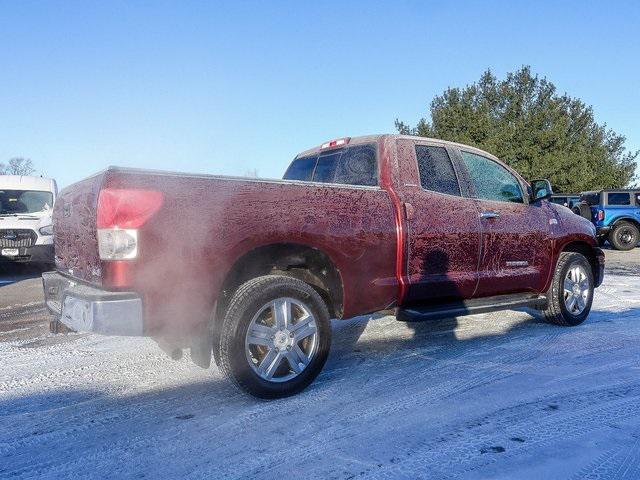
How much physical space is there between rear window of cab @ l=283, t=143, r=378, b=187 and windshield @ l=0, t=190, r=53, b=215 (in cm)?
845

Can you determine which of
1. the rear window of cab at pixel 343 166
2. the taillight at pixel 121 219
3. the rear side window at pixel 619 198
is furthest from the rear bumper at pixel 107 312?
the rear side window at pixel 619 198

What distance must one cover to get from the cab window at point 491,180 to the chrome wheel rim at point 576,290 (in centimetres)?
101

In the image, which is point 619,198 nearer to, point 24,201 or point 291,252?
point 291,252

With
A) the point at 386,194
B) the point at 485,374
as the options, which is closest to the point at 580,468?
the point at 485,374

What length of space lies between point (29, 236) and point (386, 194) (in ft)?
29.7

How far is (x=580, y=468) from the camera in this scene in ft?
8.20

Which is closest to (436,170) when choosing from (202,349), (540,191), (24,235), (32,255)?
(540,191)

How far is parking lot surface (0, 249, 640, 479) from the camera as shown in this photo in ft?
8.42

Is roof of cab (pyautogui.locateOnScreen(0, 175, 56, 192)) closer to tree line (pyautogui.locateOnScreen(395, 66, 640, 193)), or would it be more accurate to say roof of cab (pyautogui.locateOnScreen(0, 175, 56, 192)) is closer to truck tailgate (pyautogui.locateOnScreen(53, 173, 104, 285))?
truck tailgate (pyautogui.locateOnScreen(53, 173, 104, 285))

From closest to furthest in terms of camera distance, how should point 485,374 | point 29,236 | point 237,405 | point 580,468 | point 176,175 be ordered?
point 580,468
point 176,175
point 237,405
point 485,374
point 29,236

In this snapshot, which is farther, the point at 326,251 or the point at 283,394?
the point at 326,251

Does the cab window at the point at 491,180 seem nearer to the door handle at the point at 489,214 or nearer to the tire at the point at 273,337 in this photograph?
the door handle at the point at 489,214

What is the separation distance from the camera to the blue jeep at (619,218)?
16703 mm

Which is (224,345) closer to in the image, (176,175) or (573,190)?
(176,175)
